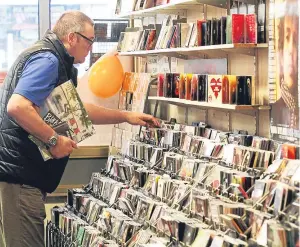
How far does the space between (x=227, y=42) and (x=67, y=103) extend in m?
1.09

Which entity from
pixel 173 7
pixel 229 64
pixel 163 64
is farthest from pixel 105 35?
pixel 229 64

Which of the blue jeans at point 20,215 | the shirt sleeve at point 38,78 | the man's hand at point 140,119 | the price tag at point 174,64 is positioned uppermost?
the price tag at point 174,64

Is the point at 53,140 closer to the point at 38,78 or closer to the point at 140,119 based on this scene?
the point at 38,78

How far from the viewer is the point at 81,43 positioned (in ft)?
15.3

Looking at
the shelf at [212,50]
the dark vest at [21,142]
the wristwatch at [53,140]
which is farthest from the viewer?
the dark vest at [21,142]

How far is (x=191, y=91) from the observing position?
185 inches

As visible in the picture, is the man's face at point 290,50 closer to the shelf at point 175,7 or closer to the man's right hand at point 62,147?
the shelf at point 175,7

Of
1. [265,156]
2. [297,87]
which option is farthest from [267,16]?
[265,156]

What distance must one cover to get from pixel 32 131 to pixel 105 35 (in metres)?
3.13

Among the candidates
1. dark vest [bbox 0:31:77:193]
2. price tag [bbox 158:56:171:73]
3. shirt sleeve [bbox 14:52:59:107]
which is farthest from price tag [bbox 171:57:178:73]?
shirt sleeve [bbox 14:52:59:107]

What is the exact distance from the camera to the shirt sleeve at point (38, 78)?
4227 millimetres

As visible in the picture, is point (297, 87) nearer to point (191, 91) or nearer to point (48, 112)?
point (191, 91)

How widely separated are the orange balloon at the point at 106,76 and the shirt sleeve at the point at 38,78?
1932mm

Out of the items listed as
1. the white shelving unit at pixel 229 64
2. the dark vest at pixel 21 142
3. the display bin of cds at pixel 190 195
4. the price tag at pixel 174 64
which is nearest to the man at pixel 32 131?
the dark vest at pixel 21 142
